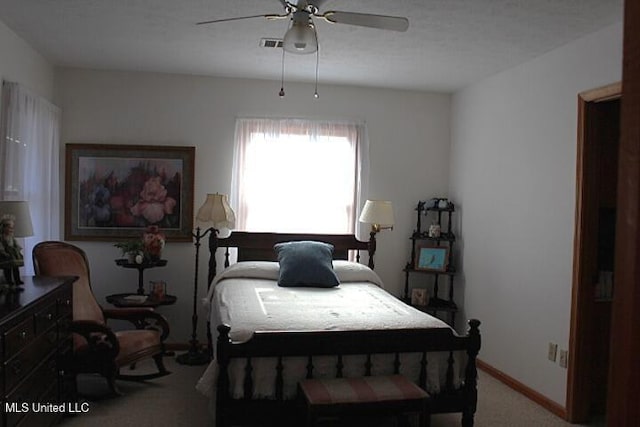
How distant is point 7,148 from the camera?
3873mm

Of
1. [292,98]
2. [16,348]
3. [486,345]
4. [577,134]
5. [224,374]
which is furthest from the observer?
[292,98]

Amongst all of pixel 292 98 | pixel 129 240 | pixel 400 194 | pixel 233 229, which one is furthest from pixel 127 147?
pixel 400 194

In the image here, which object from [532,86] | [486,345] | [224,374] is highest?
[532,86]

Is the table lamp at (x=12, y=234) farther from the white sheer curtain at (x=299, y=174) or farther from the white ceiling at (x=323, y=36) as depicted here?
the white sheer curtain at (x=299, y=174)

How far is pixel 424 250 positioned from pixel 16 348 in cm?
385

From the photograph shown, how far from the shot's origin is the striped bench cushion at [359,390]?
2703 millimetres

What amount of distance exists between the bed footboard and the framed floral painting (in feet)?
8.23

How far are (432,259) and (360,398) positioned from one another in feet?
9.48

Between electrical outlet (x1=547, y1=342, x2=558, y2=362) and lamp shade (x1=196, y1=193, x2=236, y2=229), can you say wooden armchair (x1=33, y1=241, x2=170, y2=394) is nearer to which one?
lamp shade (x1=196, y1=193, x2=236, y2=229)

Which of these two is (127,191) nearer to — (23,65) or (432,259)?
(23,65)

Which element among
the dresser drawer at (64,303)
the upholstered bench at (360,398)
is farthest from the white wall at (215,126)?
the upholstered bench at (360,398)

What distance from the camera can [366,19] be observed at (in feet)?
9.20

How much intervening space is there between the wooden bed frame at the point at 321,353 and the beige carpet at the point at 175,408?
0.54 m

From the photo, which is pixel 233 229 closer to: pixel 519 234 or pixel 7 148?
pixel 7 148
